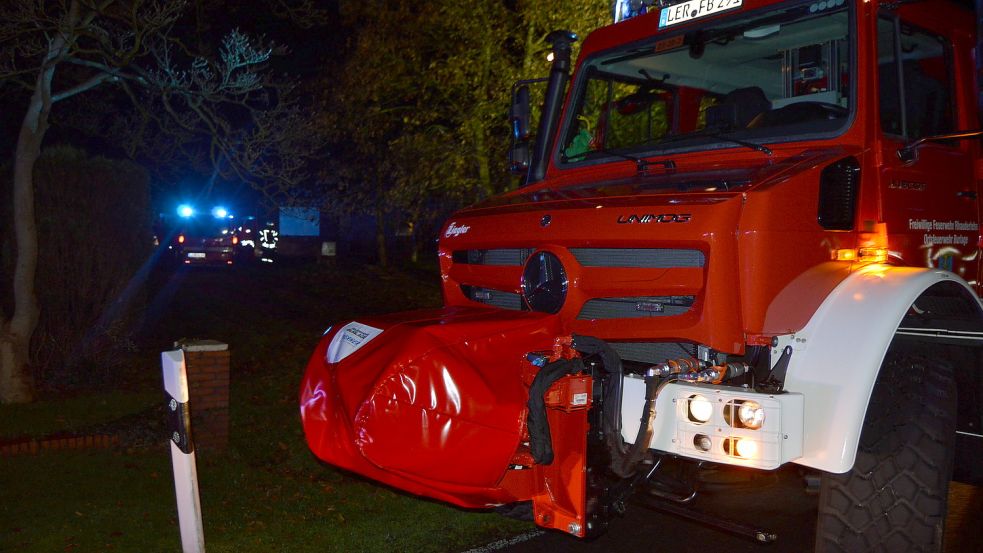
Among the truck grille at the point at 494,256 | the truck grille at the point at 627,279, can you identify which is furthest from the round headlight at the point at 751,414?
the truck grille at the point at 494,256

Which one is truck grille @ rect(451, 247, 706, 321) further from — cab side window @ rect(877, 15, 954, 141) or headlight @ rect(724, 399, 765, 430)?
cab side window @ rect(877, 15, 954, 141)

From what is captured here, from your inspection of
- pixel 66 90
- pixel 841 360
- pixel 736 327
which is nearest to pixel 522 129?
pixel 736 327

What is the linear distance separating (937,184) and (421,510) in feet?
13.0

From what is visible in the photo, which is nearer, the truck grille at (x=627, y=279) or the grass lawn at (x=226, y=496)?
the truck grille at (x=627, y=279)

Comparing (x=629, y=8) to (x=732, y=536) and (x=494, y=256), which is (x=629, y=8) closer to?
(x=494, y=256)

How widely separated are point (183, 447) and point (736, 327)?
8.80 ft

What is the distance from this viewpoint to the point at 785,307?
13.1ft

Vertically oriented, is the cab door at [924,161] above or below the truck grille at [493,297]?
above

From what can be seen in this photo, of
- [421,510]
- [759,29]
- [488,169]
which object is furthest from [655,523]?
[488,169]

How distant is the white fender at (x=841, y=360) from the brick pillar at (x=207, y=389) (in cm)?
494

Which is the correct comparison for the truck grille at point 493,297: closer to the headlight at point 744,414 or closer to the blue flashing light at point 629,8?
the headlight at point 744,414

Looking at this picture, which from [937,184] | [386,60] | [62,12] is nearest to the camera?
[937,184]

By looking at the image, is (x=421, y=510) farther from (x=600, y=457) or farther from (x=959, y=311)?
(x=959, y=311)

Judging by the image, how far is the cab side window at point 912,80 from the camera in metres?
4.75
